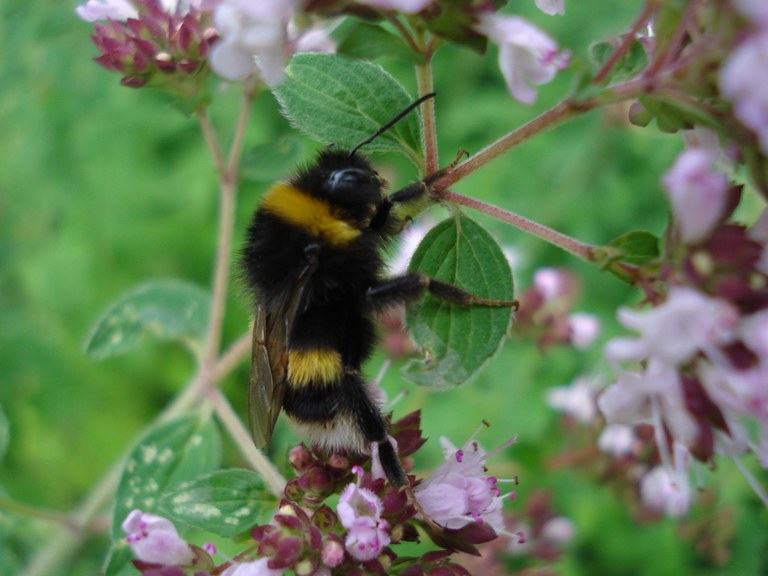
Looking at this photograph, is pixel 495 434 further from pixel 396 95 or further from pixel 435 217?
pixel 396 95

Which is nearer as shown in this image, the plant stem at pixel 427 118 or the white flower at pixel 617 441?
the plant stem at pixel 427 118

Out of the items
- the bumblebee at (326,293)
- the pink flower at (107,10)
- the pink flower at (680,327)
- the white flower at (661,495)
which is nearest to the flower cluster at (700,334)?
the pink flower at (680,327)

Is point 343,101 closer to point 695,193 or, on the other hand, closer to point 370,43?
point 370,43

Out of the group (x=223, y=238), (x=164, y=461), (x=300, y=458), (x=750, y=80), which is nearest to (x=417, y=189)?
(x=300, y=458)

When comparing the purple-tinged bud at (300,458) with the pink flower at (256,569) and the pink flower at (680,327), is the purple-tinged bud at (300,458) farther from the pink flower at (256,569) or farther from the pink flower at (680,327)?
the pink flower at (680,327)

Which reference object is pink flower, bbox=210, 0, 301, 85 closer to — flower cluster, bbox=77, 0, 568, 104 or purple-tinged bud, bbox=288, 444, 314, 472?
flower cluster, bbox=77, 0, 568, 104

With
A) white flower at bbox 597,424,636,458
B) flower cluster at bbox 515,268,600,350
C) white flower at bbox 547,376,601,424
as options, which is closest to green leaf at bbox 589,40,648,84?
flower cluster at bbox 515,268,600,350

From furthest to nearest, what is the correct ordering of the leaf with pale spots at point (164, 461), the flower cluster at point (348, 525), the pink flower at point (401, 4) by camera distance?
the leaf with pale spots at point (164, 461) → the flower cluster at point (348, 525) → the pink flower at point (401, 4)
